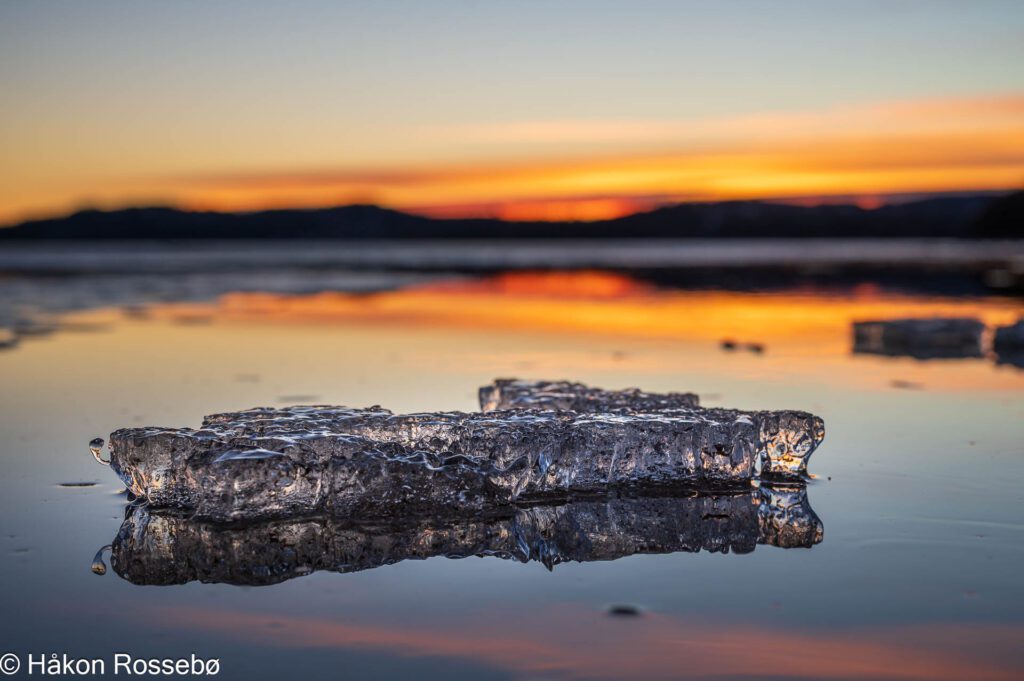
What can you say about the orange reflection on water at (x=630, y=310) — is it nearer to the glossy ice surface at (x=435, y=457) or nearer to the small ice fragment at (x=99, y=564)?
the glossy ice surface at (x=435, y=457)

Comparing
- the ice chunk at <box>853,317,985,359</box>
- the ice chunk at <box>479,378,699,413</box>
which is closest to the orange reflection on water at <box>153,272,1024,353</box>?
the ice chunk at <box>853,317,985,359</box>

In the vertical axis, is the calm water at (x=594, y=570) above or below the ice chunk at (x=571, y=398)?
below

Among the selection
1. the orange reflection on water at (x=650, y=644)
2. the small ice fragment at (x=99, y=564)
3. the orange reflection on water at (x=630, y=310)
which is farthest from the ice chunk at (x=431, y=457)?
the orange reflection on water at (x=630, y=310)

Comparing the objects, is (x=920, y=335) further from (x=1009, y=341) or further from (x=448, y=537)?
(x=448, y=537)

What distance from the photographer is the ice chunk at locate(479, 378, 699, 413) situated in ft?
17.9

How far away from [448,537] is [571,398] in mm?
1938

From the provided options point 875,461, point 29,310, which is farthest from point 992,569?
point 29,310

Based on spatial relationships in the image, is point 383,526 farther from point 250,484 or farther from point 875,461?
point 875,461

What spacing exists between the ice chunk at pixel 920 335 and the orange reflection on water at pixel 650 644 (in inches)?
280

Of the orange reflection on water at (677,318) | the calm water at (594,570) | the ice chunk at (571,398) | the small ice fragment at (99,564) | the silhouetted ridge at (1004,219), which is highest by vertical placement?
the silhouetted ridge at (1004,219)

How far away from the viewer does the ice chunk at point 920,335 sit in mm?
9766

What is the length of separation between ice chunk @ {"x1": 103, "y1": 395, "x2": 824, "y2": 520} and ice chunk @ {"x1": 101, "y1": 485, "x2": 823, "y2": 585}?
13 cm

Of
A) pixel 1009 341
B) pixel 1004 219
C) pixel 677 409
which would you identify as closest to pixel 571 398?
pixel 677 409

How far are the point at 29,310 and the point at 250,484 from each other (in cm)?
1132
